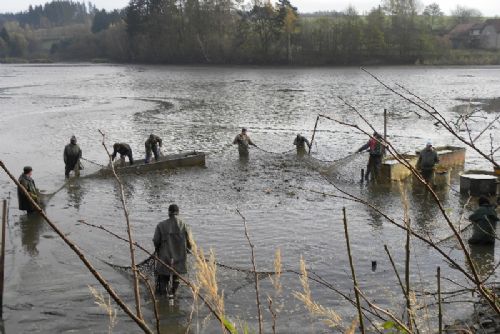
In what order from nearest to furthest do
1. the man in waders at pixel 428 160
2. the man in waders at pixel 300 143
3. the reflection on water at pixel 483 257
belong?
the reflection on water at pixel 483 257, the man in waders at pixel 428 160, the man in waders at pixel 300 143

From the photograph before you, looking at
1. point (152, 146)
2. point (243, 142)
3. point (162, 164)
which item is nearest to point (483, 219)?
point (162, 164)

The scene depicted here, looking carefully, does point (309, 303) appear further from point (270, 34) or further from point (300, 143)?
point (270, 34)

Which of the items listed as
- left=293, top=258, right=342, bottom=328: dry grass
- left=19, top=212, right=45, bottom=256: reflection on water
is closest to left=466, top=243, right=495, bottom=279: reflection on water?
left=19, top=212, right=45, bottom=256: reflection on water

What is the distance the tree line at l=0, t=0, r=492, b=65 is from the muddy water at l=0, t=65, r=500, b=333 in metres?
47.0

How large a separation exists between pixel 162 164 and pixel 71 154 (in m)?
2.81

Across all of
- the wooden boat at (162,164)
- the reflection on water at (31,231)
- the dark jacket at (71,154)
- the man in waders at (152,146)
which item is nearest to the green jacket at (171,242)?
the reflection on water at (31,231)

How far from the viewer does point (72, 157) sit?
17.4 meters

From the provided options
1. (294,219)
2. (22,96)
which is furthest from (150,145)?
(22,96)

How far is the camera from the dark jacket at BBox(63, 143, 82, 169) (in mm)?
17250

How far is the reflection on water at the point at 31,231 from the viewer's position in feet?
36.6

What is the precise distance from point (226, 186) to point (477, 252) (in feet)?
25.4

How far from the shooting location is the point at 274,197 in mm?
15031

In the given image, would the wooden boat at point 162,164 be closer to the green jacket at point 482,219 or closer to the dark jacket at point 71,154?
the dark jacket at point 71,154

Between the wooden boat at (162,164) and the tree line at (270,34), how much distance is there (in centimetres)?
6670
